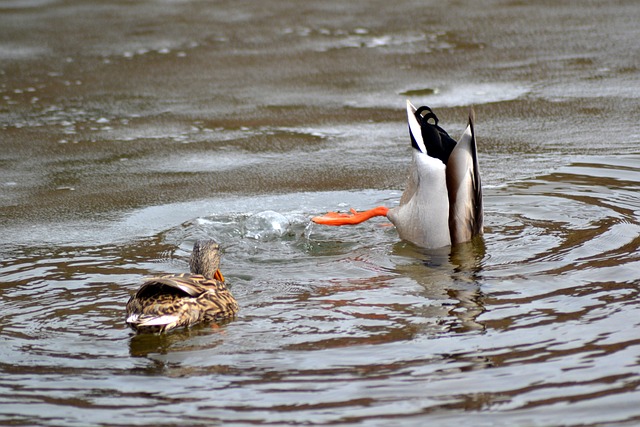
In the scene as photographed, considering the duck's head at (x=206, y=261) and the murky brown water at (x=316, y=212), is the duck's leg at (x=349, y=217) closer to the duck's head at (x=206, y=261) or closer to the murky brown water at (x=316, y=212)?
the murky brown water at (x=316, y=212)

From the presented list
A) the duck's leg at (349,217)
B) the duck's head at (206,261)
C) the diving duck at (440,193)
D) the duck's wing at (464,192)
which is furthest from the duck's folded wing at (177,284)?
the duck's wing at (464,192)

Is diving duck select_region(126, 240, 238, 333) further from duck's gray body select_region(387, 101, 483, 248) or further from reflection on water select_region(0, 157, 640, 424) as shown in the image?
duck's gray body select_region(387, 101, 483, 248)

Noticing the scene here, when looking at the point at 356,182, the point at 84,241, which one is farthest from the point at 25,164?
the point at 356,182

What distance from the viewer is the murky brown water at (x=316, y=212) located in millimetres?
4465

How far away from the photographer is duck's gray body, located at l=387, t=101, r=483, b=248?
22.0 ft

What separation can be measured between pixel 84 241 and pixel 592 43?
7.30 meters

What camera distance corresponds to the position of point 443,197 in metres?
6.78

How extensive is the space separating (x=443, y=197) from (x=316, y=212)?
1148mm

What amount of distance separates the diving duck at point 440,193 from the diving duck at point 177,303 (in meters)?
1.69

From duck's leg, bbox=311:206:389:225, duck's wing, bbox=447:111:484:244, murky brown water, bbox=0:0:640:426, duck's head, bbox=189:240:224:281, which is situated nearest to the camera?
murky brown water, bbox=0:0:640:426

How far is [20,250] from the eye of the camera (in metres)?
6.89

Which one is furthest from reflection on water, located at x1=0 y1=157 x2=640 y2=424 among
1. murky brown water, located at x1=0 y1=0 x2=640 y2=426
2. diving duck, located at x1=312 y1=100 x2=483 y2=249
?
diving duck, located at x1=312 y1=100 x2=483 y2=249

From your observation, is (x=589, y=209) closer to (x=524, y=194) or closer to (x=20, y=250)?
(x=524, y=194)

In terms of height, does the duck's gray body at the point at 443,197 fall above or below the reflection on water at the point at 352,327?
above
